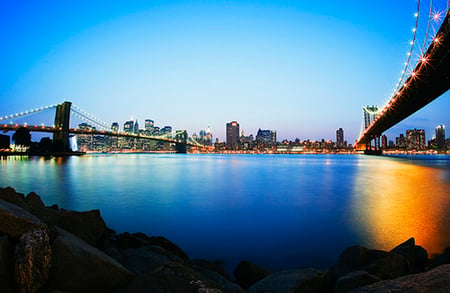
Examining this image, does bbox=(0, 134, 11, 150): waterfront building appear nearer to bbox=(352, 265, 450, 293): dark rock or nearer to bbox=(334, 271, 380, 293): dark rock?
bbox=(334, 271, 380, 293): dark rock

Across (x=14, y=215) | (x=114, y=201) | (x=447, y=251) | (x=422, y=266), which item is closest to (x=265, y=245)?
(x=422, y=266)

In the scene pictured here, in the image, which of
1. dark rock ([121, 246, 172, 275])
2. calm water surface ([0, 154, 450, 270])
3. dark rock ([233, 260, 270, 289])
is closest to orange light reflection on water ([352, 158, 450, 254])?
calm water surface ([0, 154, 450, 270])

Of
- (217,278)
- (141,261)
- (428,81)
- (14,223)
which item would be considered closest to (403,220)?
(217,278)

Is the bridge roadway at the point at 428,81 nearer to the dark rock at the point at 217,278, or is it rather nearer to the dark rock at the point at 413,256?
the dark rock at the point at 413,256

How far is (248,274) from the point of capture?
3645 mm

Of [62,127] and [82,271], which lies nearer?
[82,271]

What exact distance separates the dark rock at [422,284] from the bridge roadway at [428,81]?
19862 mm

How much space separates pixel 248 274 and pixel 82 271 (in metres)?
2.15

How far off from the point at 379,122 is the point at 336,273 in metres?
53.0

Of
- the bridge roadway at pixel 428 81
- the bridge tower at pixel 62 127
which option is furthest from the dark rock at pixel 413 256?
the bridge tower at pixel 62 127

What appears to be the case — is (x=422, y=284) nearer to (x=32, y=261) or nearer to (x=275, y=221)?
(x=32, y=261)

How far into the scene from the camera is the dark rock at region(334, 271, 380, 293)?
254cm

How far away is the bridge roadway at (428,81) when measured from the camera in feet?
60.5

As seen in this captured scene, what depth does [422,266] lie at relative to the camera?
12.5ft
